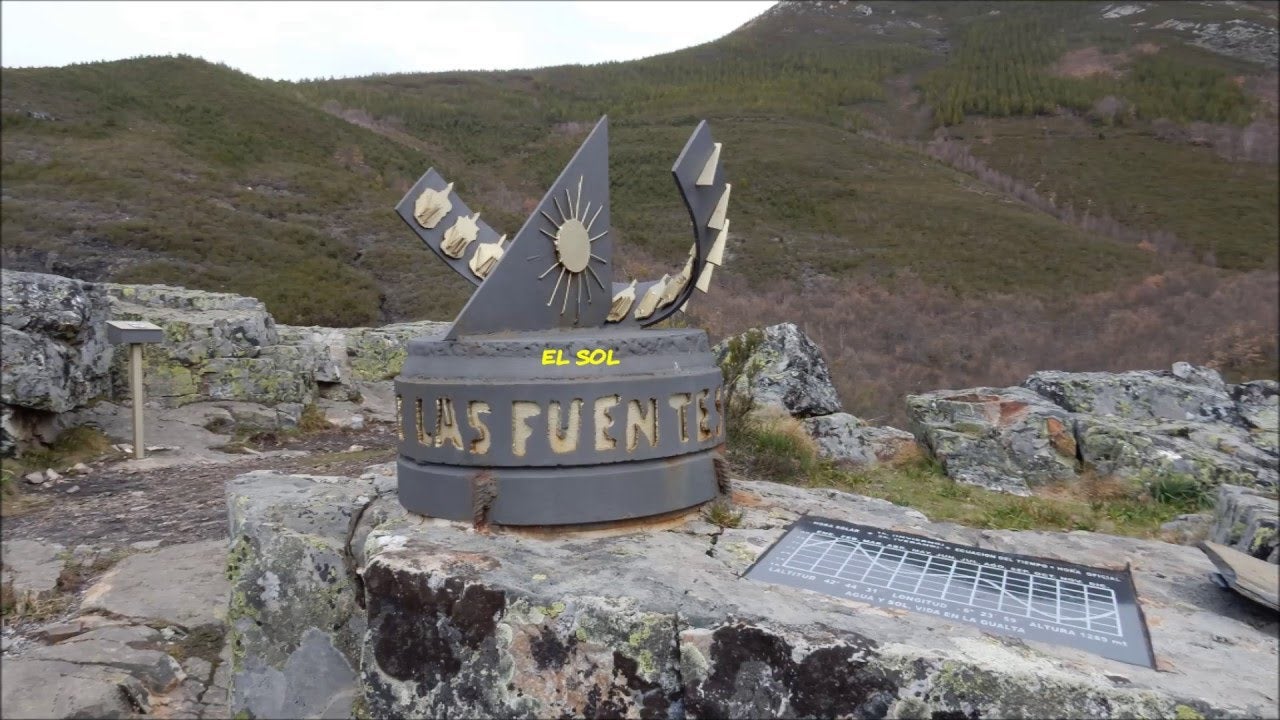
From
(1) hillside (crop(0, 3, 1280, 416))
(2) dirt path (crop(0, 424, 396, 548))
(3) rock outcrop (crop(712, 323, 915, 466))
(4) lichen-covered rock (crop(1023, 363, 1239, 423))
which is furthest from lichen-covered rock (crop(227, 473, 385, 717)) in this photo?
(4) lichen-covered rock (crop(1023, 363, 1239, 423))

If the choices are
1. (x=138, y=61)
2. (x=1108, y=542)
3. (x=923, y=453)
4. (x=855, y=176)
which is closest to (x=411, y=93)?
(x=138, y=61)

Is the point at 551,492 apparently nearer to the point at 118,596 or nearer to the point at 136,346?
the point at 118,596

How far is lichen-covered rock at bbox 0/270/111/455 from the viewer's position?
28.1 ft

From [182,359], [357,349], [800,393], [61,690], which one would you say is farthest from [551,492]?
[357,349]

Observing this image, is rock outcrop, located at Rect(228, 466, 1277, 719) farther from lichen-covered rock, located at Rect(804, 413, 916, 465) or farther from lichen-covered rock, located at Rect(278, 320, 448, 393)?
lichen-covered rock, located at Rect(278, 320, 448, 393)

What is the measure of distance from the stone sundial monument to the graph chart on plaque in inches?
32.7

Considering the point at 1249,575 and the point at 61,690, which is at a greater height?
the point at 1249,575

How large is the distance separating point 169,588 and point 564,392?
3333 millimetres

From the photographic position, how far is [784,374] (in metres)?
9.14

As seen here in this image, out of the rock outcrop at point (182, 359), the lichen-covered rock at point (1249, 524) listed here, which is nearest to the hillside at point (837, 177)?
the lichen-covered rock at point (1249, 524)

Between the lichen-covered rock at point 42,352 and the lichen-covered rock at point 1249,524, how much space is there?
10219mm

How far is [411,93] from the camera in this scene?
47.0 meters

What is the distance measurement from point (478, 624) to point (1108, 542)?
3.09 m

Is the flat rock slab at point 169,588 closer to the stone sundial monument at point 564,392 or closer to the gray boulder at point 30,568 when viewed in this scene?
the gray boulder at point 30,568
